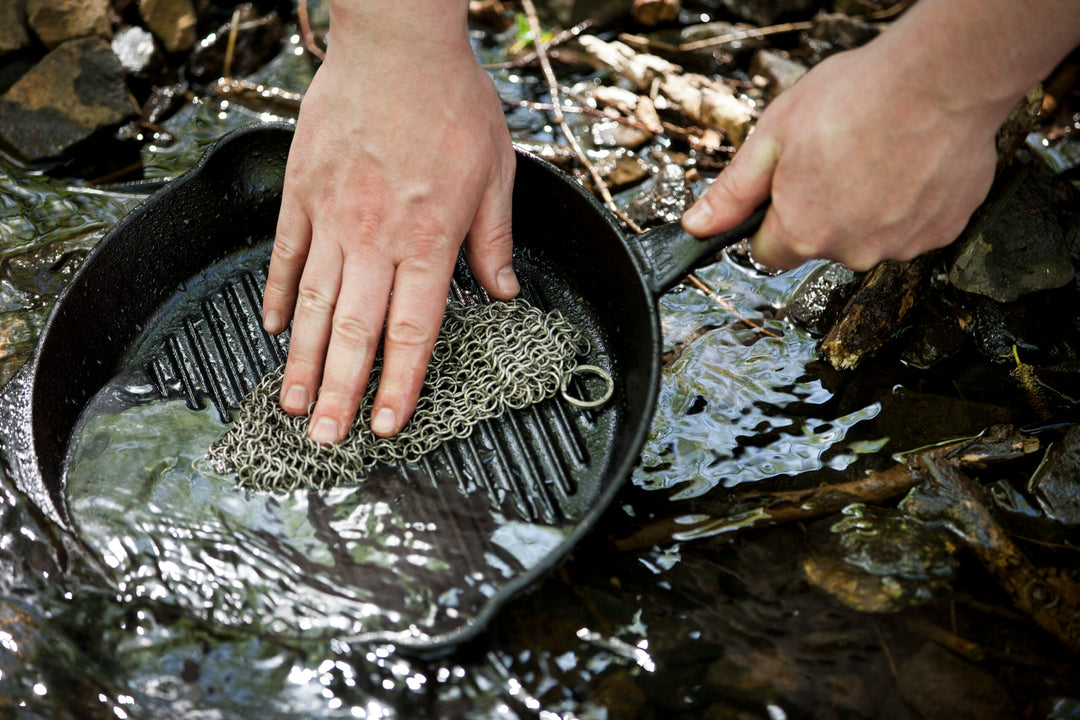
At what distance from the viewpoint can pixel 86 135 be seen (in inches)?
146

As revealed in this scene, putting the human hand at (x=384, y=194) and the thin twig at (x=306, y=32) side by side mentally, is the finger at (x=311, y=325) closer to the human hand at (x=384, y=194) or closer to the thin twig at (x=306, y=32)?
the human hand at (x=384, y=194)

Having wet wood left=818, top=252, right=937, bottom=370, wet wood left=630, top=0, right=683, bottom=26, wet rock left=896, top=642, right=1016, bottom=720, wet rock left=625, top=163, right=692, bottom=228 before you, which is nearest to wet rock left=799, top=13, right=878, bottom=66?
wet wood left=630, top=0, right=683, bottom=26

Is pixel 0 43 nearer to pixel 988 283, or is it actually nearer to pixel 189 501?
pixel 189 501

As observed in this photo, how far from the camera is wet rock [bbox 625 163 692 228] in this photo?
343cm

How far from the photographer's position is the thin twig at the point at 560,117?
3553 mm

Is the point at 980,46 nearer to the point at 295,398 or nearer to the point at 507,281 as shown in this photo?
the point at 507,281

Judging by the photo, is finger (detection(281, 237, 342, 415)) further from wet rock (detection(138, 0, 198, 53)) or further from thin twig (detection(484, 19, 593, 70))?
wet rock (detection(138, 0, 198, 53))

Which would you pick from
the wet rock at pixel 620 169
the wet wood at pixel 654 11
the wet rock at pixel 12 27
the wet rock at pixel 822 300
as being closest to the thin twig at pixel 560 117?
the wet rock at pixel 620 169

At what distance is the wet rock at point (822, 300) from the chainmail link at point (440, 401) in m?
0.92

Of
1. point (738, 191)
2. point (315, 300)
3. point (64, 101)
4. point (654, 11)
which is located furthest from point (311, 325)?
point (654, 11)

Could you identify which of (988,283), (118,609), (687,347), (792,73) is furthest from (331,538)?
(792,73)

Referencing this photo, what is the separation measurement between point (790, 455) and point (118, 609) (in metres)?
2.10

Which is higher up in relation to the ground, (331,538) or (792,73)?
(792,73)

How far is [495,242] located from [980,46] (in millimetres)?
1385
